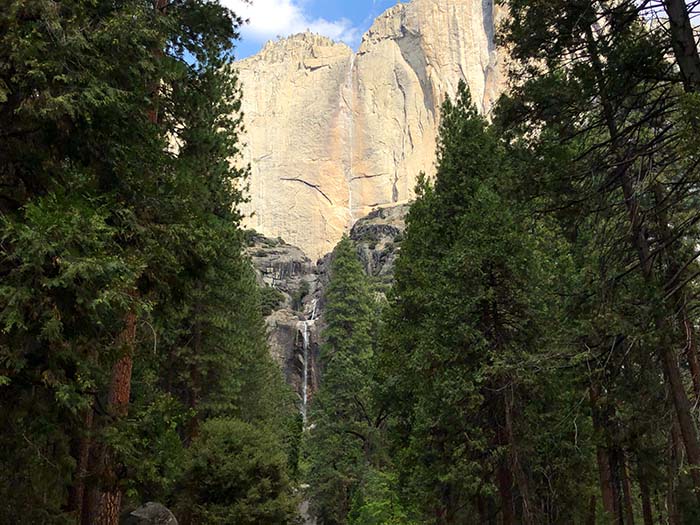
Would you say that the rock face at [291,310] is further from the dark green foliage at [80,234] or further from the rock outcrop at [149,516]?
the dark green foliage at [80,234]

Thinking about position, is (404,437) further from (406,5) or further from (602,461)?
(406,5)

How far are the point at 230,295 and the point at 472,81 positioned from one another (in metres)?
88.3

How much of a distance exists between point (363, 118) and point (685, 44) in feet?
315

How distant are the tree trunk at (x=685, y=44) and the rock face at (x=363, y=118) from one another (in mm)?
85519

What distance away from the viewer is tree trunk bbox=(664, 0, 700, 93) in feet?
18.6

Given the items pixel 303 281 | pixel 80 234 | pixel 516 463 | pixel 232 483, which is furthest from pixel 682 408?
pixel 303 281

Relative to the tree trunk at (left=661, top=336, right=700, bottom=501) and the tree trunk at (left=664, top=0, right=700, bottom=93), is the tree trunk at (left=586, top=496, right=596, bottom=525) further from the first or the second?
the tree trunk at (left=664, top=0, right=700, bottom=93)

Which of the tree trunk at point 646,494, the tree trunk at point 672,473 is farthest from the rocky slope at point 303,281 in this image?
the tree trunk at point 672,473

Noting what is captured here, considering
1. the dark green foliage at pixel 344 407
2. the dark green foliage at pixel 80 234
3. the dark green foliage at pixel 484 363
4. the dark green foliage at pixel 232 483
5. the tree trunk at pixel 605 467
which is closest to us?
the dark green foliage at pixel 80 234

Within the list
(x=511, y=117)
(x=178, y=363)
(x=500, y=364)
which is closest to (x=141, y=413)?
(x=500, y=364)

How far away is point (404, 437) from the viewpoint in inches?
613

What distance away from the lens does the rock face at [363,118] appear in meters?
94.6

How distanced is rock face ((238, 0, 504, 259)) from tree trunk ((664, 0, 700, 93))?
281 feet

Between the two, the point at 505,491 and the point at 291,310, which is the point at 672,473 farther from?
the point at 291,310
